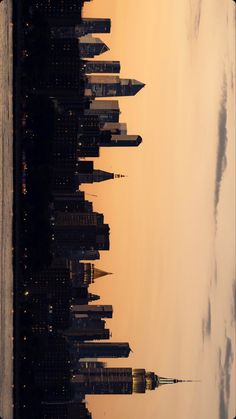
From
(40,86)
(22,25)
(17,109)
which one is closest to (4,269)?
(17,109)

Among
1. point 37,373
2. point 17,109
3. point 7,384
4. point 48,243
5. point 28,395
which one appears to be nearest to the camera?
point 7,384

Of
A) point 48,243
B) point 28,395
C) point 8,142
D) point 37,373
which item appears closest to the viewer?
point 8,142

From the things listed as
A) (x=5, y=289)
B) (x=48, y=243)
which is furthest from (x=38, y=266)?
(x=5, y=289)

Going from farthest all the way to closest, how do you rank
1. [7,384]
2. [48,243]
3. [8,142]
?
[48,243] → [8,142] → [7,384]

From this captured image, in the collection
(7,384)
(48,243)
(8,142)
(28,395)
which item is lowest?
(28,395)

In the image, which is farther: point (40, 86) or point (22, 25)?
point (40, 86)

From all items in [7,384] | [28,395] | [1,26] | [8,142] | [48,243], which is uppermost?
[1,26]

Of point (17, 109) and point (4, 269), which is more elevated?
point (17, 109)

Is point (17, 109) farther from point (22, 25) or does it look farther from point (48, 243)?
point (48, 243)

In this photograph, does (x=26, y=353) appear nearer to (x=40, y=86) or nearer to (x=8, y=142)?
(x=8, y=142)
